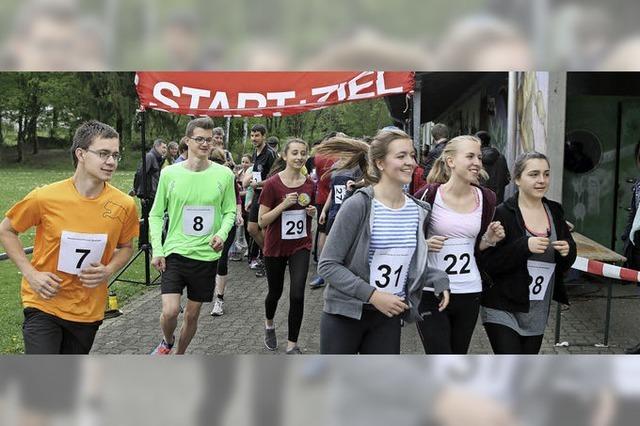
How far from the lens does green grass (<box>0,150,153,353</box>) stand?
5029 millimetres

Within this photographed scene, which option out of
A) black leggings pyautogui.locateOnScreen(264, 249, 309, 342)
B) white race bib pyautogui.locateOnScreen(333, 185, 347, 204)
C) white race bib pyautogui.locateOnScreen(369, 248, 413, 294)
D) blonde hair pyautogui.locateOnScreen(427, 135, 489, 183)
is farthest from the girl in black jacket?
white race bib pyautogui.locateOnScreen(333, 185, 347, 204)

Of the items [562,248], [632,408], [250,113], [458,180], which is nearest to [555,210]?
[562,248]

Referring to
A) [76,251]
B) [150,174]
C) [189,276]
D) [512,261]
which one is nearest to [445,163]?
[512,261]

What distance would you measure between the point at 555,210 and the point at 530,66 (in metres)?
1.71

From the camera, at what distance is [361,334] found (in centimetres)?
325

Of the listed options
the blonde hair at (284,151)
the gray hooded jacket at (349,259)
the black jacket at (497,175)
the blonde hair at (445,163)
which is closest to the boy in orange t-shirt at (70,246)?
the gray hooded jacket at (349,259)

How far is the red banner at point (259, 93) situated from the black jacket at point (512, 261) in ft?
6.75

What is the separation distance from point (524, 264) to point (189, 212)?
7.56 feet

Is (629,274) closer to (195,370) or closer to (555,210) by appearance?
(555,210)

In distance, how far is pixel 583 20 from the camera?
2102mm

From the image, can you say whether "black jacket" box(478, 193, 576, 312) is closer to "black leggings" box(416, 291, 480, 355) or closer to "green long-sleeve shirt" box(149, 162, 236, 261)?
"black leggings" box(416, 291, 480, 355)

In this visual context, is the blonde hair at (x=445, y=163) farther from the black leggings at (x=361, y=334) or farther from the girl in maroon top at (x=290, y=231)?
the girl in maroon top at (x=290, y=231)

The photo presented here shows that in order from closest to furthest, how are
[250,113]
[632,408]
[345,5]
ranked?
[345,5] < [632,408] < [250,113]

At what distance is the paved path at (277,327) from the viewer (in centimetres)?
554
